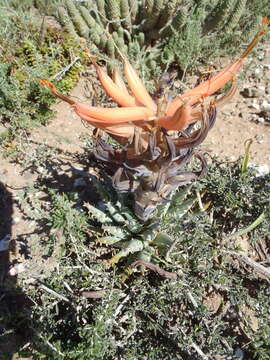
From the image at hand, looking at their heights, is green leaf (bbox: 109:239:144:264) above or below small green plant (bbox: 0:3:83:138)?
below

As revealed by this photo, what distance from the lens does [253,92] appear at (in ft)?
13.5

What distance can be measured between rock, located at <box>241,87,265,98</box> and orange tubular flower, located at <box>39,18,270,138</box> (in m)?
2.87

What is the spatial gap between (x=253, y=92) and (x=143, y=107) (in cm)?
323

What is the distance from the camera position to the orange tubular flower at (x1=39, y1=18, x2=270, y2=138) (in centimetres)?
130

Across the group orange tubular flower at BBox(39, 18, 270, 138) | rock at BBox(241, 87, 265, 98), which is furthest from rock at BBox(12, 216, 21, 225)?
rock at BBox(241, 87, 265, 98)

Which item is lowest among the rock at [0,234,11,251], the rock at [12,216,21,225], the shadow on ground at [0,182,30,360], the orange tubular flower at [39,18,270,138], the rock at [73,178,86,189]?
the shadow on ground at [0,182,30,360]

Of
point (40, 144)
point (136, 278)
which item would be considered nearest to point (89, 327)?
point (136, 278)

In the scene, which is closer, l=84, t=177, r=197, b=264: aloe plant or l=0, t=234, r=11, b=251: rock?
l=84, t=177, r=197, b=264: aloe plant

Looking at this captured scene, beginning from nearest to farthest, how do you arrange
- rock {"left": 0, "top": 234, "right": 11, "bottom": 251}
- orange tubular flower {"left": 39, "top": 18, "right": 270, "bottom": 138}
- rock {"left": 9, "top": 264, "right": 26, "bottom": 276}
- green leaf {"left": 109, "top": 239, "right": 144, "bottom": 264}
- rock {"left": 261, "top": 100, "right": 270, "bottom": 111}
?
orange tubular flower {"left": 39, "top": 18, "right": 270, "bottom": 138} < green leaf {"left": 109, "top": 239, "right": 144, "bottom": 264} < rock {"left": 9, "top": 264, "right": 26, "bottom": 276} < rock {"left": 0, "top": 234, "right": 11, "bottom": 251} < rock {"left": 261, "top": 100, "right": 270, "bottom": 111}

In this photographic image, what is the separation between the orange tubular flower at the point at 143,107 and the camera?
130 centimetres

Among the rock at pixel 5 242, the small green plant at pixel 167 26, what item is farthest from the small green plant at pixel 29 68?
the rock at pixel 5 242

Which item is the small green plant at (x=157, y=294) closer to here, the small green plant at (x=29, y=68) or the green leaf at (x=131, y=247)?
the green leaf at (x=131, y=247)

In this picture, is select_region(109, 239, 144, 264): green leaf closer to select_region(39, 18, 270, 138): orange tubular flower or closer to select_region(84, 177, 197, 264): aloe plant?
select_region(84, 177, 197, 264): aloe plant

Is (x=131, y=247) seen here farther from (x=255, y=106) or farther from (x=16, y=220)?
(x=255, y=106)
